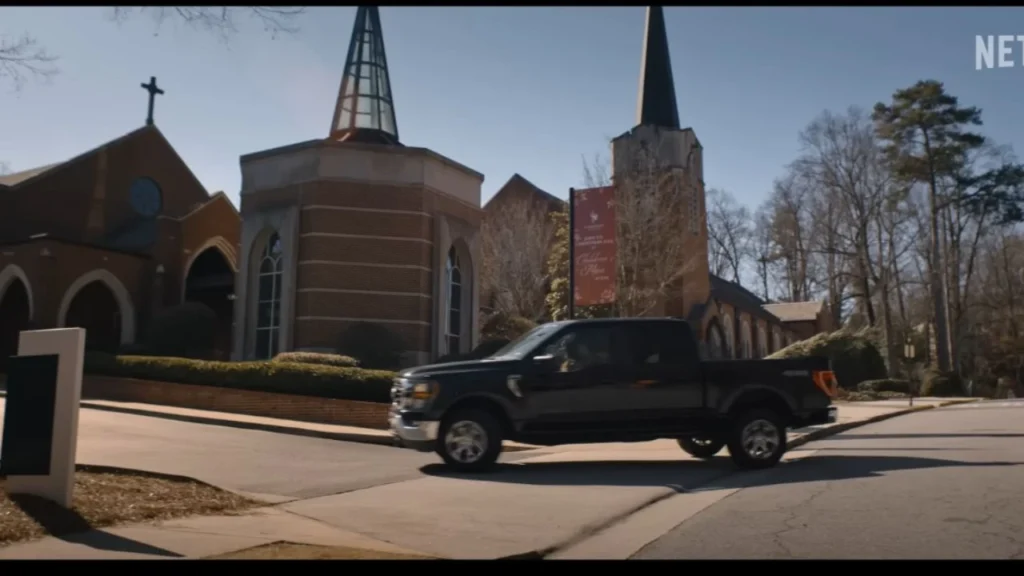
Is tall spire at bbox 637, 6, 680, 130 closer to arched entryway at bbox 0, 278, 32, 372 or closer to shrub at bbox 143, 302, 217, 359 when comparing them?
shrub at bbox 143, 302, 217, 359

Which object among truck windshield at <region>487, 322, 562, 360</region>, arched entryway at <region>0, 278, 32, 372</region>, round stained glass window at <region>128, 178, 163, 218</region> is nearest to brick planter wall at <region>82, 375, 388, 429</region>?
truck windshield at <region>487, 322, 562, 360</region>

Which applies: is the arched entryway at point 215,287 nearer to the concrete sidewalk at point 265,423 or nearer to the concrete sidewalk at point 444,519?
the concrete sidewalk at point 265,423

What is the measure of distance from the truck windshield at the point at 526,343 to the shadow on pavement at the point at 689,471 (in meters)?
1.54

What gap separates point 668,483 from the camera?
1050cm

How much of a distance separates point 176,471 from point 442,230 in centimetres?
1780

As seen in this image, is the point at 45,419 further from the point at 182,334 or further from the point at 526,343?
the point at 182,334

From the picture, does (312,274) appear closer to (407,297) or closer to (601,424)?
(407,297)

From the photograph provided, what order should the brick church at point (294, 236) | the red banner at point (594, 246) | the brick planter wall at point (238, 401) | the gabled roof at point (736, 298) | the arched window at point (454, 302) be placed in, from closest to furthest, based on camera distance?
the brick planter wall at point (238, 401) → the red banner at point (594, 246) → the brick church at point (294, 236) → the arched window at point (454, 302) → the gabled roof at point (736, 298)

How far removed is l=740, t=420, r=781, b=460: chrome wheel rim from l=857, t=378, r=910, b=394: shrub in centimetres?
3281

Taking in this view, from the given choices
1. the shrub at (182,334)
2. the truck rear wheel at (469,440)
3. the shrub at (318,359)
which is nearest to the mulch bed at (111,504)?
the truck rear wheel at (469,440)

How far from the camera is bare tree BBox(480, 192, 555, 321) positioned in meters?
37.7

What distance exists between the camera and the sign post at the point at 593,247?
1866 cm

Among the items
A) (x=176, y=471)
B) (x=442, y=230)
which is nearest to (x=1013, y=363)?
(x=442, y=230)

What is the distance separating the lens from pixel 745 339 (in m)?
53.1
